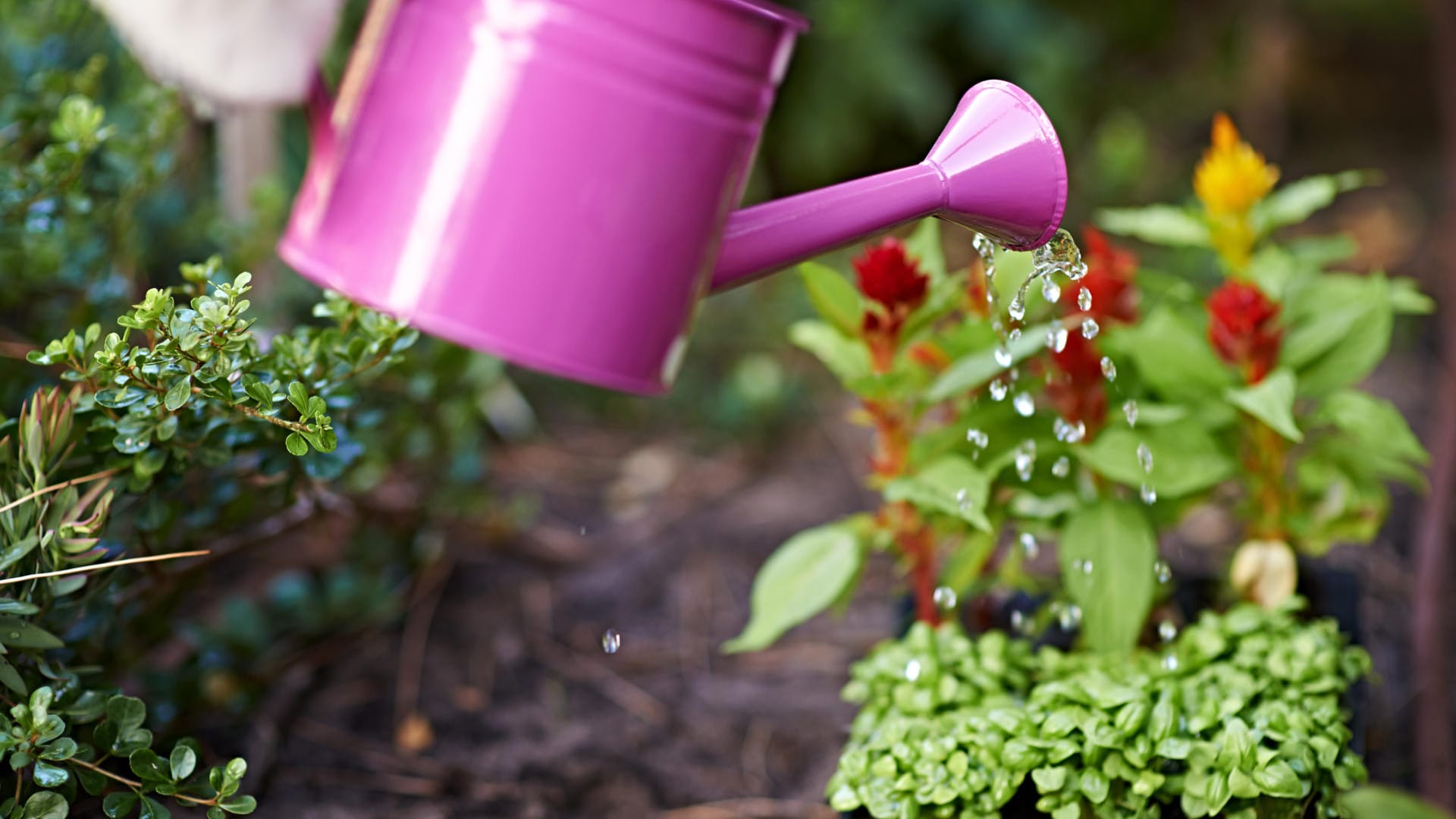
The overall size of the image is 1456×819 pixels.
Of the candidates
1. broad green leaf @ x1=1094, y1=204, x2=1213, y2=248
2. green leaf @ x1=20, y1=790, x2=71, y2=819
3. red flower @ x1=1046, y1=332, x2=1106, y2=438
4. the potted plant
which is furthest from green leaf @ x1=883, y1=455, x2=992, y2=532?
green leaf @ x1=20, y1=790, x2=71, y2=819

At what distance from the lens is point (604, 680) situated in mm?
1412

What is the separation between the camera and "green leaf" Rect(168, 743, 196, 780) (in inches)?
30.6

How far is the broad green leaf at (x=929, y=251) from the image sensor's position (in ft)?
3.36

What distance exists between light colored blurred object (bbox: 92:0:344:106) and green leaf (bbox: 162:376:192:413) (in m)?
0.25

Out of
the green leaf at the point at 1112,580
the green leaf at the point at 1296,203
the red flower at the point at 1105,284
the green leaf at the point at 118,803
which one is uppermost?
the green leaf at the point at 1296,203

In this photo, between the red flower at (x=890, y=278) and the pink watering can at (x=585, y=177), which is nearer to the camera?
the pink watering can at (x=585, y=177)

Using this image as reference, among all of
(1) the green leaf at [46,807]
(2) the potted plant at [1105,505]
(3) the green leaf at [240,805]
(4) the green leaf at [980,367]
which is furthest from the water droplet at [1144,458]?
(1) the green leaf at [46,807]

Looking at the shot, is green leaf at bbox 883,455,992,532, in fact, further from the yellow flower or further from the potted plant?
the yellow flower

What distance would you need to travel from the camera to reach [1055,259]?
84 centimetres

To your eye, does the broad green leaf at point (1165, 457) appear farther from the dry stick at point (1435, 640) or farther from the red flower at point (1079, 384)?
the dry stick at point (1435, 640)

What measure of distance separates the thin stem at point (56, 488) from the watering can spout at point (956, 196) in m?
0.46

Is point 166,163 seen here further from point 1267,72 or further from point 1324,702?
point 1267,72

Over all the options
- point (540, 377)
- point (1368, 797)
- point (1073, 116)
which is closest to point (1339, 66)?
point (1073, 116)

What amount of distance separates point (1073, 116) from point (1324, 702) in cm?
211
